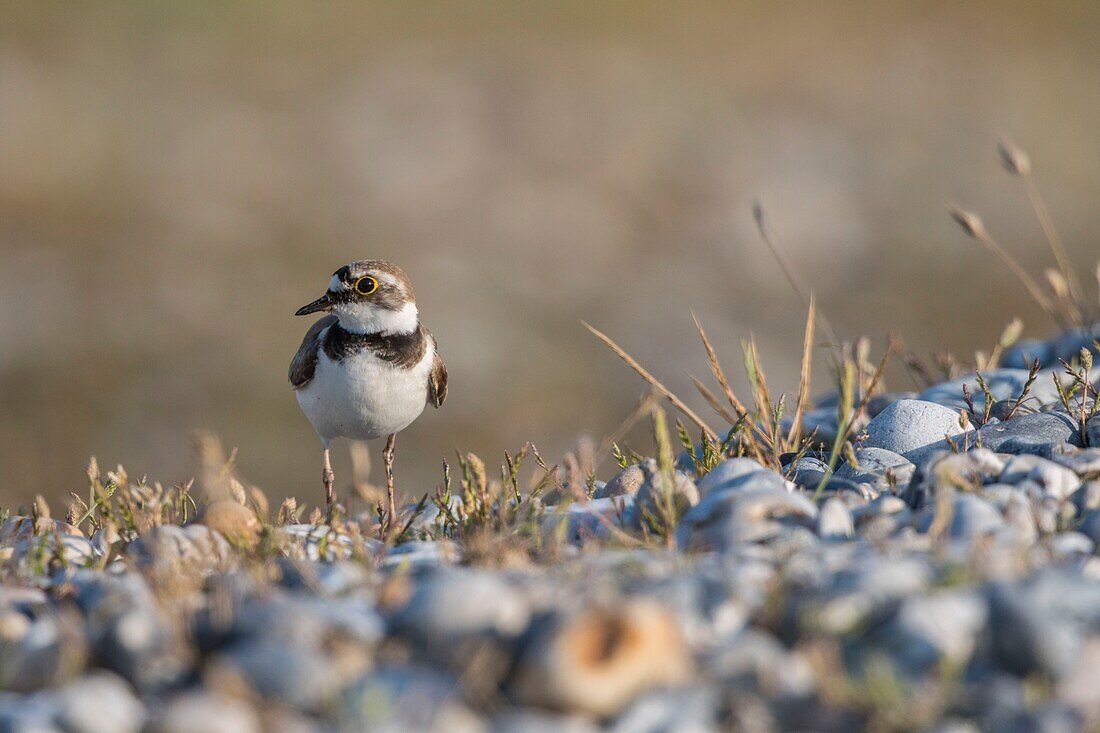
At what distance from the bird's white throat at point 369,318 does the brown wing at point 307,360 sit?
7.1 inches

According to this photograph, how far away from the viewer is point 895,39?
17062mm

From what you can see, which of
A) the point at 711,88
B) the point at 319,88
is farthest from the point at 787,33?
the point at 319,88

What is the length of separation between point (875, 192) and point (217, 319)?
7.57 metres

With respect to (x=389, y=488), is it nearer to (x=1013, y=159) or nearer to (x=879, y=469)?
(x=879, y=469)

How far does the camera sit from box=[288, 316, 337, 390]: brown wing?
530cm

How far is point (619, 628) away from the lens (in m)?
2.22

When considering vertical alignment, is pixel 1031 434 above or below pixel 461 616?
below

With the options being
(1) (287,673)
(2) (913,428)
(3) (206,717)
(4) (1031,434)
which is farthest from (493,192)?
(3) (206,717)

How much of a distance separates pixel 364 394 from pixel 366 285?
441 millimetres

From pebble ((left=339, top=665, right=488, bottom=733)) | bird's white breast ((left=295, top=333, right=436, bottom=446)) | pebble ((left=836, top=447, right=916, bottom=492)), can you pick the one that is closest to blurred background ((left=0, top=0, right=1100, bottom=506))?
bird's white breast ((left=295, top=333, right=436, bottom=446))

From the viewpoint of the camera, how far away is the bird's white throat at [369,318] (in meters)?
5.18

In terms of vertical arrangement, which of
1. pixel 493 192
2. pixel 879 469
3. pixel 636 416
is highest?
pixel 636 416

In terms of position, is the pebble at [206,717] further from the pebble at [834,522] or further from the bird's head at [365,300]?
the bird's head at [365,300]

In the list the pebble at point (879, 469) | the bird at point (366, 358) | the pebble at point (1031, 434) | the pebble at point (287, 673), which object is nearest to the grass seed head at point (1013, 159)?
the pebble at point (1031, 434)
